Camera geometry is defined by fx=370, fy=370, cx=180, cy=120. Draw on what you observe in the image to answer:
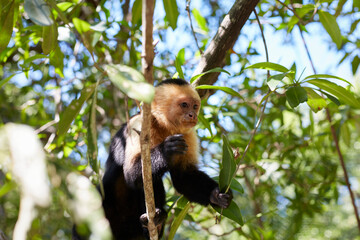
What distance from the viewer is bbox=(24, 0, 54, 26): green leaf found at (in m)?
1.02

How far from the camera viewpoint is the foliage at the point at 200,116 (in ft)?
3.59

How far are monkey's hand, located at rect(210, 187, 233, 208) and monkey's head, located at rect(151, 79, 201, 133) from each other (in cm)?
43

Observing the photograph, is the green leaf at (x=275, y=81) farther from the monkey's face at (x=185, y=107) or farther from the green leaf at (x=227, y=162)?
the monkey's face at (x=185, y=107)

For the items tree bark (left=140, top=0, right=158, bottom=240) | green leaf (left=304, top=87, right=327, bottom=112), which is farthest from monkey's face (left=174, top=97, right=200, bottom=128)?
tree bark (left=140, top=0, right=158, bottom=240)

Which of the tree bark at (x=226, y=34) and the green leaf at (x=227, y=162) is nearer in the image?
the green leaf at (x=227, y=162)

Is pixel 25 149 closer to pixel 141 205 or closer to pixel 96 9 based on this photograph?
pixel 141 205

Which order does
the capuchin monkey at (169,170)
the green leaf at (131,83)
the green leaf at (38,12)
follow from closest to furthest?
the green leaf at (131,83) → the green leaf at (38,12) → the capuchin monkey at (169,170)

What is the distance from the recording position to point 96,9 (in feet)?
8.77

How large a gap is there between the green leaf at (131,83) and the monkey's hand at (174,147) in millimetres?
942

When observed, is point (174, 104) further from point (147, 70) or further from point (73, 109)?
point (147, 70)

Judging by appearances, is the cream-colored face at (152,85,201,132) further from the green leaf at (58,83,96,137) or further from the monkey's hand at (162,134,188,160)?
the green leaf at (58,83,96,137)

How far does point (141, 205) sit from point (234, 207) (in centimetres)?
67

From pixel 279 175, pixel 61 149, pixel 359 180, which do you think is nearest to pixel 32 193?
pixel 61 149

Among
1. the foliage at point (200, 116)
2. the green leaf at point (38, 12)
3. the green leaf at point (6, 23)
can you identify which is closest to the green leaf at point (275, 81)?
the foliage at point (200, 116)
